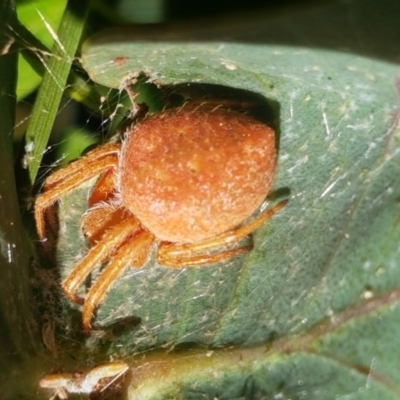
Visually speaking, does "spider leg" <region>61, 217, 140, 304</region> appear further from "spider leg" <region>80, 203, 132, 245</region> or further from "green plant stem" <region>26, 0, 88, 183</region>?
"green plant stem" <region>26, 0, 88, 183</region>

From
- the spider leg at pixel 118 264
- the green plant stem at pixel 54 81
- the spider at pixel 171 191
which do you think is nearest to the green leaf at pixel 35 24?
the green plant stem at pixel 54 81

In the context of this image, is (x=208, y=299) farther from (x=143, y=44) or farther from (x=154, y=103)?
(x=143, y=44)

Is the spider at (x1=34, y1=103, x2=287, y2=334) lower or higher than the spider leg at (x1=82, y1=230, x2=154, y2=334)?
higher

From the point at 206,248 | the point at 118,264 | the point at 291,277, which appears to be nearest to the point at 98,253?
the point at 118,264

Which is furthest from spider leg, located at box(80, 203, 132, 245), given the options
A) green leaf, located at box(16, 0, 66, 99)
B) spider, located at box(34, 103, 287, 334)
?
green leaf, located at box(16, 0, 66, 99)

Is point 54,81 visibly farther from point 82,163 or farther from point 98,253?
point 98,253

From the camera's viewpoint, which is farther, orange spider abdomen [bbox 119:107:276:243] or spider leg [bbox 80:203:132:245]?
spider leg [bbox 80:203:132:245]

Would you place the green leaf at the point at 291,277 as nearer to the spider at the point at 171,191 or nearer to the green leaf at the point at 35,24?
the spider at the point at 171,191
